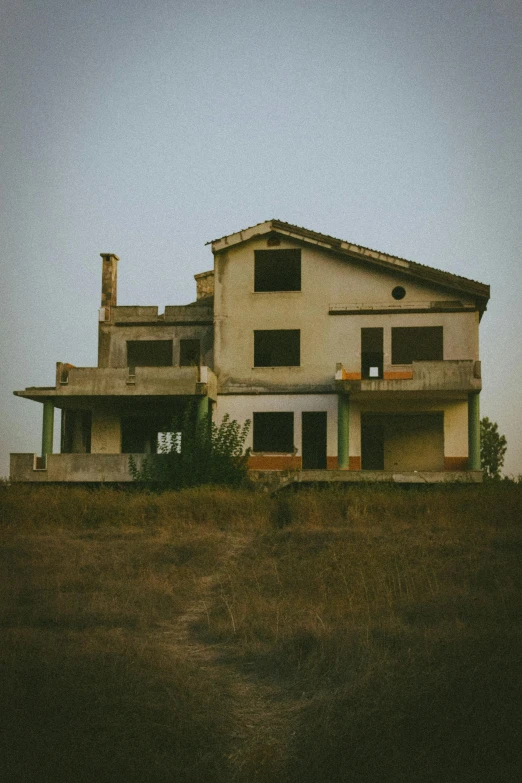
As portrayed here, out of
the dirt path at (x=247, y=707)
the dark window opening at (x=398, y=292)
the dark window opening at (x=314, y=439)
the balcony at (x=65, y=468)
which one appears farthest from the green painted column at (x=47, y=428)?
the dirt path at (x=247, y=707)

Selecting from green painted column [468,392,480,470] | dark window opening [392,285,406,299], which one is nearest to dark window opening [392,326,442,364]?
dark window opening [392,285,406,299]

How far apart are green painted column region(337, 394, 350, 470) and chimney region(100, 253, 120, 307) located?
973 centimetres

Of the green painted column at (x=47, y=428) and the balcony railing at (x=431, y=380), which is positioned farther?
the green painted column at (x=47, y=428)

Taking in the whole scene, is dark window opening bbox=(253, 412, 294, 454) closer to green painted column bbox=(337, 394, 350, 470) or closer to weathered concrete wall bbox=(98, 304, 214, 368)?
green painted column bbox=(337, 394, 350, 470)

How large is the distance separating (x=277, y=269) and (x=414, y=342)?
5.79 metres

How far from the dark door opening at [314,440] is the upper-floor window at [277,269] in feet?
15.8

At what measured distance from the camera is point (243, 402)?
26.7 meters

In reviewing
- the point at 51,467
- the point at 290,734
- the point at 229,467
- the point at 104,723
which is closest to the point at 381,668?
the point at 290,734

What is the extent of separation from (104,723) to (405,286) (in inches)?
903

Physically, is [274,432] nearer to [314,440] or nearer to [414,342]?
[314,440]

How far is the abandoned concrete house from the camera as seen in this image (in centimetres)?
2519

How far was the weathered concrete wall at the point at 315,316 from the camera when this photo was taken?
2650 cm

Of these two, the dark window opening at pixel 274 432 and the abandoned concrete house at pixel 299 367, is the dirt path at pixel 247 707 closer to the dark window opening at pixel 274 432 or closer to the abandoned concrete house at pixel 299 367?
the abandoned concrete house at pixel 299 367

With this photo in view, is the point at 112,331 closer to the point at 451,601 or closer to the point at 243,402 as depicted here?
the point at 243,402
